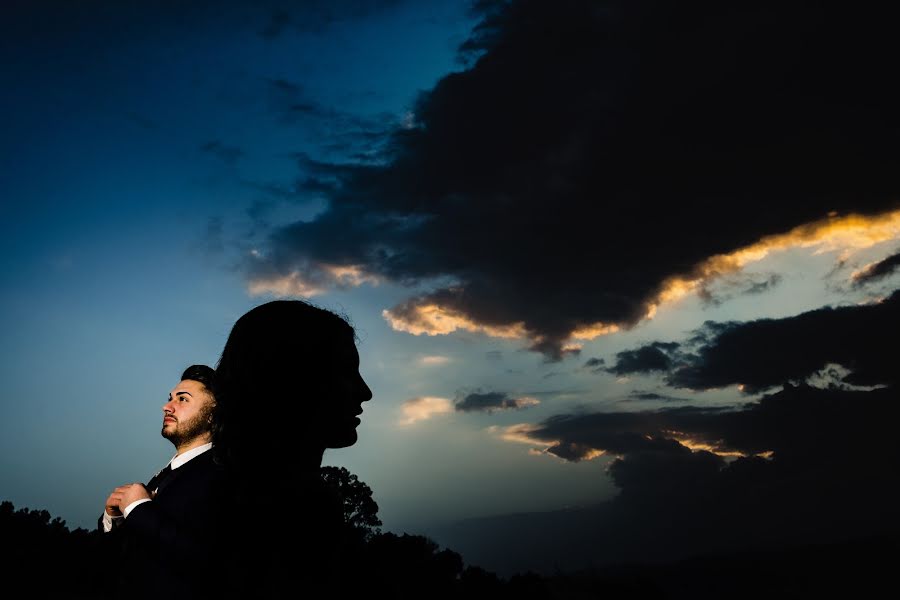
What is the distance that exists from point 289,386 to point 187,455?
2.04m

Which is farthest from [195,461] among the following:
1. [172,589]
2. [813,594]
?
[813,594]

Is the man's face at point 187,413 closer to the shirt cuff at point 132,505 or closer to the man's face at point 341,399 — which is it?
the shirt cuff at point 132,505

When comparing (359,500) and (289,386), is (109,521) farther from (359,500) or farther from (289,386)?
(359,500)

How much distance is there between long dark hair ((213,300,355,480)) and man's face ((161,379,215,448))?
1768 mm

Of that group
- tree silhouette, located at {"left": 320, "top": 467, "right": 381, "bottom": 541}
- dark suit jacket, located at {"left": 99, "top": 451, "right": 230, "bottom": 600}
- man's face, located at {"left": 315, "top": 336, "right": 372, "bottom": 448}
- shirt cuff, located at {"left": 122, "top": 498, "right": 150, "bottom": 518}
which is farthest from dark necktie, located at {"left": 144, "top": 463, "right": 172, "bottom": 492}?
tree silhouette, located at {"left": 320, "top": 467, "right": 381, "bottom": 541}

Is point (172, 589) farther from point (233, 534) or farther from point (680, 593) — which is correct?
point (680, 593)

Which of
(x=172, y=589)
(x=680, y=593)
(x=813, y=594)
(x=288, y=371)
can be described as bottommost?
(x=813, y=594)

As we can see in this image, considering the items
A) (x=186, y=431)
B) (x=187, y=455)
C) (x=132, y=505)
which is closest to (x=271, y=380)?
(x=132, y=505)

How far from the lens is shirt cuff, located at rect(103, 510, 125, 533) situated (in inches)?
124

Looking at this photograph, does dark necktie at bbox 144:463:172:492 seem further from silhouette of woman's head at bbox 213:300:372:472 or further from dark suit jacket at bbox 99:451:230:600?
silhouette of woman's head at bbox 213:300:372:472

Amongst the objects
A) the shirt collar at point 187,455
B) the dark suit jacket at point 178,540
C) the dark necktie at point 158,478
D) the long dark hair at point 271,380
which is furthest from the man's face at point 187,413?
the long dark hair at point 271,380

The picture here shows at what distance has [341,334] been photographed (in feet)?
7.22

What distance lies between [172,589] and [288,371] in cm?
105

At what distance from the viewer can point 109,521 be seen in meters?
3.25
